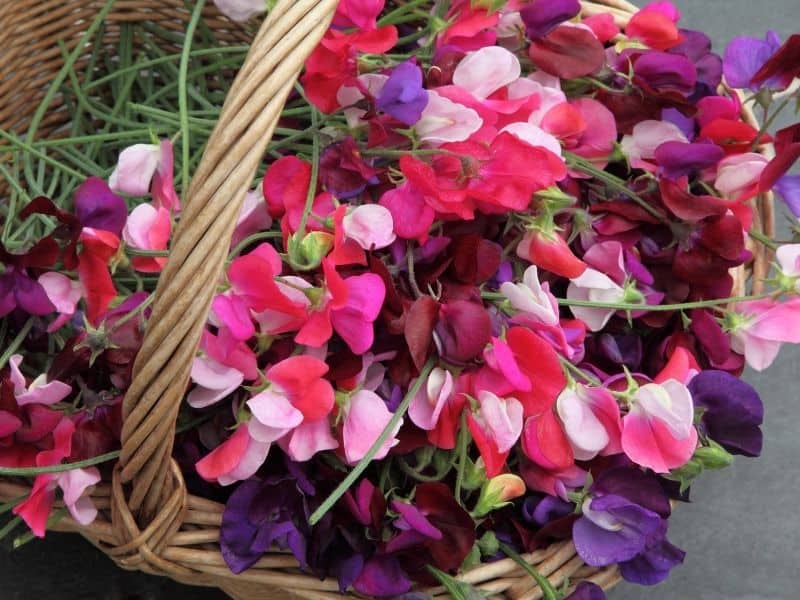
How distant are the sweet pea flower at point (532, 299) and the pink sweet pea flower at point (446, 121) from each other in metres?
0.08

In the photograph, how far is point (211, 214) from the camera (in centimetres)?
53

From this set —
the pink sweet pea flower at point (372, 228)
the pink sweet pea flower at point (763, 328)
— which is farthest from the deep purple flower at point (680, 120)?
the pink sweet pea flower at point (372, 228)

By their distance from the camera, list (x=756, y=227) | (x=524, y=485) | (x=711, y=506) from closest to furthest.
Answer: (x=524, y=485), (x=756, y=227), (x=711, y=506)

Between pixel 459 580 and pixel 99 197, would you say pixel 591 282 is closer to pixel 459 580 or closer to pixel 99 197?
pixel 459 580

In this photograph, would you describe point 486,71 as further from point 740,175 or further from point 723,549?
point 723,549

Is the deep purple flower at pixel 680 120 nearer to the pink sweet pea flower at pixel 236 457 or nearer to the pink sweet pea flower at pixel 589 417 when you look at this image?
the pink sweet pea flower at pixel 589 417

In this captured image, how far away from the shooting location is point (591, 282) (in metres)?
0.65

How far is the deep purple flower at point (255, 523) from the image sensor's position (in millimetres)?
622

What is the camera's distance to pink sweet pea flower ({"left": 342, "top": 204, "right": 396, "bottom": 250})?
2.01ft

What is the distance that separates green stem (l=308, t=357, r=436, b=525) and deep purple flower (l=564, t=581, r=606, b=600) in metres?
0.15

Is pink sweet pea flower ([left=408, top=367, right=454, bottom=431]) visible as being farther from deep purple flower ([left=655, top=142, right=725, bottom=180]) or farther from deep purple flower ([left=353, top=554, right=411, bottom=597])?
deep purple flower ([left=655, top=142, right=725, bottom=180])

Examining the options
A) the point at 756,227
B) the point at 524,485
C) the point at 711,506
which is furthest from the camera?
the point at 711,506

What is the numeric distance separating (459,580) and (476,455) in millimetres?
80

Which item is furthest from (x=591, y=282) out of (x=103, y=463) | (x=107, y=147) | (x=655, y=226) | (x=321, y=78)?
(x=107, y=147)
